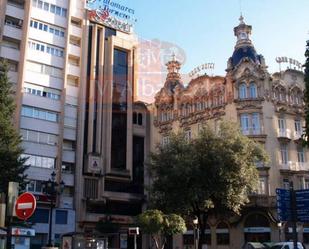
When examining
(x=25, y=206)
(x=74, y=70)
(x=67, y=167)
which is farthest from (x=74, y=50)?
(x=25, y=206)

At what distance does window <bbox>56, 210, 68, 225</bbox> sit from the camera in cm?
4284

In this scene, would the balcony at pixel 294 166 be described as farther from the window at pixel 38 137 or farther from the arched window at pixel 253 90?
the window at pixel 38 137

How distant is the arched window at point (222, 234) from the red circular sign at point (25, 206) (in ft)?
127

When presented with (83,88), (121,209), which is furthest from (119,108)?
(121,209)

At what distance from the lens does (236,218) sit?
4625 cm

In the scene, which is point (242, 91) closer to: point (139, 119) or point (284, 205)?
point (139, 119)

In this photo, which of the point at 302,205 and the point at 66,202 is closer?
the point at 302,205

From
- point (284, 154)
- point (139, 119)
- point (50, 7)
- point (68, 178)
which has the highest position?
point (50, 7)

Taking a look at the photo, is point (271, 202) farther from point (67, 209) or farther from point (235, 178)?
point (67, 209)

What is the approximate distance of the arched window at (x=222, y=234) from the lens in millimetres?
47125

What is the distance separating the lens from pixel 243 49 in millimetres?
51062

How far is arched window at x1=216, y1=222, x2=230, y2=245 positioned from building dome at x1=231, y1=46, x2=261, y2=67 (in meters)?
16.7

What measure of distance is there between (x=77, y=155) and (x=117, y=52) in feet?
42.5

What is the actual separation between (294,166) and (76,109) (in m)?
22.5
